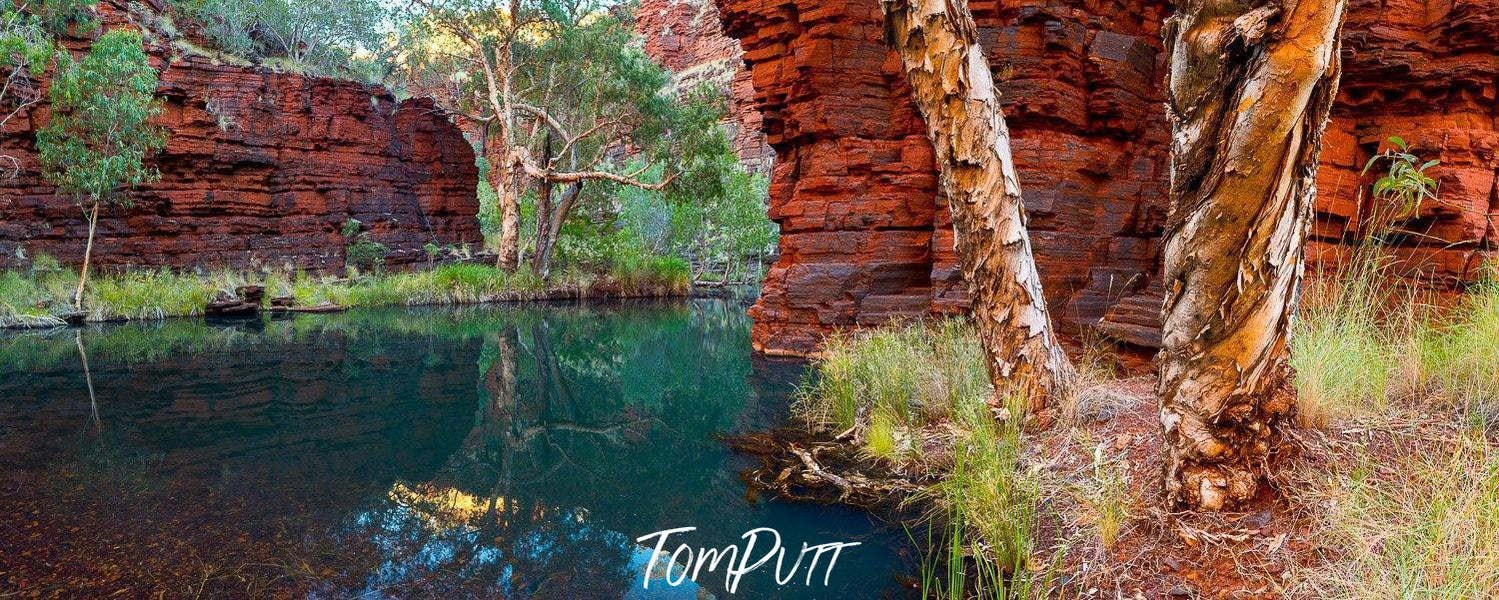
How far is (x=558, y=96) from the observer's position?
895 inches

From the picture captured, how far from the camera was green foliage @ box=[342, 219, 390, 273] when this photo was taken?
22609 millimetres

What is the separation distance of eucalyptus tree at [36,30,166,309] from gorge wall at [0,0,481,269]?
264 centimetres

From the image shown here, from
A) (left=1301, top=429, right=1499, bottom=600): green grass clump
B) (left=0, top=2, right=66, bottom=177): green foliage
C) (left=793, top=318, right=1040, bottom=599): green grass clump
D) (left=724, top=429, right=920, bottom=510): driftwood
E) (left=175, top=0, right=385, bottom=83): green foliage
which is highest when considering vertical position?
(left=175, top=0, right=385, bottom=83): green foliage

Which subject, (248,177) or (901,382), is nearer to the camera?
(901,382)

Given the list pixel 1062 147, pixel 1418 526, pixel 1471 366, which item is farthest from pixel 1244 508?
pixel 1062 147

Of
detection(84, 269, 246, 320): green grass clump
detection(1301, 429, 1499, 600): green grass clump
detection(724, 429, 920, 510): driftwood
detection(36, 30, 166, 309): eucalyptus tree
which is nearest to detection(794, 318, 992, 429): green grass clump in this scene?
detection(724, 429, 920, 510): driftwood

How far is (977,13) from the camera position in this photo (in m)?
8.50

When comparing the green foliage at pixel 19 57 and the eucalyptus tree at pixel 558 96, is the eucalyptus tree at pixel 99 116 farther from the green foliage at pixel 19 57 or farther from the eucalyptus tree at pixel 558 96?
the eucalyptus tree at pixel 558 96

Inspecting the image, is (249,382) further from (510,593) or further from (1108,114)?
(1108,114)

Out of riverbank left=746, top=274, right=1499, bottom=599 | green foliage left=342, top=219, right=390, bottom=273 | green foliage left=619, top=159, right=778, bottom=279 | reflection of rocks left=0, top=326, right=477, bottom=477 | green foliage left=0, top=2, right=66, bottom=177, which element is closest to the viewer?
riverbank left=746, top=274, right=1499, bottom=599

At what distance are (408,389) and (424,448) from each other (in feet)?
8.87

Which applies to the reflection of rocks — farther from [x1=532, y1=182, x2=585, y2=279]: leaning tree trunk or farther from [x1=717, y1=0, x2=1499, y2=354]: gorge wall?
[x1=532, y1=182, x2=585, y2=279]: leaning tree trunk

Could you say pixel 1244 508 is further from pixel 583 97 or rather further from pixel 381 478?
pixel 583 97

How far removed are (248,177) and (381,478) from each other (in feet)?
70.5
